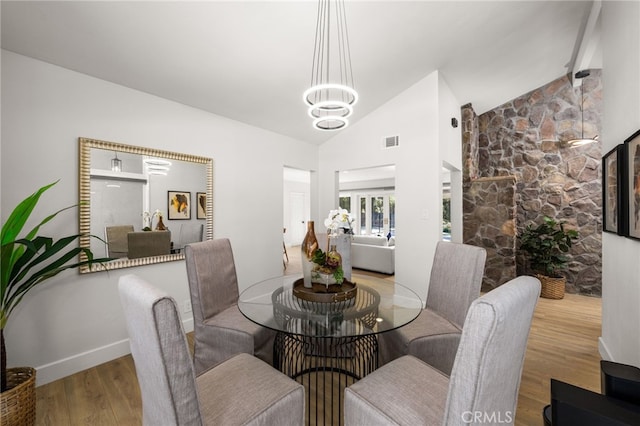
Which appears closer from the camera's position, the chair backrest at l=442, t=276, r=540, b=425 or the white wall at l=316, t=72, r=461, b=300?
the chair backrest at l=442, t=276, r=540, b=425

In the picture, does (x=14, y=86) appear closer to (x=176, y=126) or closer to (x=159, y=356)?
(x=176, y=126)

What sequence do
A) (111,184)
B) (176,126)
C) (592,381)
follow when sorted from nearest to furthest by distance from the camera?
(592,381) < (111,184) < (176,126)

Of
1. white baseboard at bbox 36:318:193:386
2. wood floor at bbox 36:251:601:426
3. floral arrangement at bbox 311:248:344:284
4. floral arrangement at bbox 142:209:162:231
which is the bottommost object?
wood floor at bbox 36:251:601:426

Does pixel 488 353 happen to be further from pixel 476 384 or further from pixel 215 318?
pixel 215 318

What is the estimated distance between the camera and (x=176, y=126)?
111 inches

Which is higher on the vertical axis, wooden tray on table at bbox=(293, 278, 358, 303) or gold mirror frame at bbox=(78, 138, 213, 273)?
gold mirror frame at bbox=(78, 138, 213, 273)

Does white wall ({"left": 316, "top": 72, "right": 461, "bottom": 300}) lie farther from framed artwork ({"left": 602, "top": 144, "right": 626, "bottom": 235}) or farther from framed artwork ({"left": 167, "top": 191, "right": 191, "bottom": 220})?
framed artwork ({"left": 167, "top": 191, "right": 191, "bottom": 220})

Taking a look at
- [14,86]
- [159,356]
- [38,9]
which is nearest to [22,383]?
[159,356]

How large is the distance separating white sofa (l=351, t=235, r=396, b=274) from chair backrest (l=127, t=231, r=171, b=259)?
387 centimetres

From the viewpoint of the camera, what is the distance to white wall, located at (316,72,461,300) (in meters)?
3.32

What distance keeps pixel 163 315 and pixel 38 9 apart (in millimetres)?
2119

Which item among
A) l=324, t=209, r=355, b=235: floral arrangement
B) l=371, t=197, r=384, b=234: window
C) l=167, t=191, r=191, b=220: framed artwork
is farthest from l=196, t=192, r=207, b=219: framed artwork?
l=371, t=197, r=384, b=234: window

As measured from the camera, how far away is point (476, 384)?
0.83 metres

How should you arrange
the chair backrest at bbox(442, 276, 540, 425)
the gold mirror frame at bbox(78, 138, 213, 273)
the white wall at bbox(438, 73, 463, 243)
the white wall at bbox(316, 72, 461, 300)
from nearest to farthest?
the chair backrest at bbox(442, 276, 540, 425) < the gold mirror frame at bbox(78, 138, 213, 273) < the white wall at bbox(316, 72, 461, 300) < the white wall at bbox(438, 73, 463, 243)
